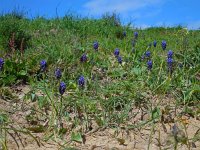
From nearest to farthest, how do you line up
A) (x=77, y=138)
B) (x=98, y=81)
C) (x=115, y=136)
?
(x=77, y=138) < (x=115, y=136) < (x=98, y=81)

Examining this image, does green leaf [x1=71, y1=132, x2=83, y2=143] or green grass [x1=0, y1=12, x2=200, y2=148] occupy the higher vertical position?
green grass [x1=0, y1=12, x2=200, y2=148]

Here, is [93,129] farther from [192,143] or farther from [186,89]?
[186,89]

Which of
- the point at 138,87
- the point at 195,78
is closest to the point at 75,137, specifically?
the point at 138,87

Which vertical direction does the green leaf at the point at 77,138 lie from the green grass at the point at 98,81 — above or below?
below

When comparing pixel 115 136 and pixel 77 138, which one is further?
pixel 115 136

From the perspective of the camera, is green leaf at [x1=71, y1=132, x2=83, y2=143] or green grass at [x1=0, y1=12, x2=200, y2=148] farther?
green grass at [x1=0, y1=12, x2=200, y2=148]

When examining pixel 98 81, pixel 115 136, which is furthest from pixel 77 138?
pixel 98 81

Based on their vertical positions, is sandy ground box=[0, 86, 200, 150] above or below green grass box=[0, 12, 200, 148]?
below

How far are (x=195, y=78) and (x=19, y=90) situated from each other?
153cm

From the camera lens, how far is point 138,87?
349cm

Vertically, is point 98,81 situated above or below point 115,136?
above

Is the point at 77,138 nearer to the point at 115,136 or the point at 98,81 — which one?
the point at 115,136

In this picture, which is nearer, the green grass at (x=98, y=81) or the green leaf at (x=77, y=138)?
the green leaf at (x=77, y=138)

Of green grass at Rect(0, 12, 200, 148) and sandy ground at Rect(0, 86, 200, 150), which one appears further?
green grass at Rect(0, 12, 200, 148)
